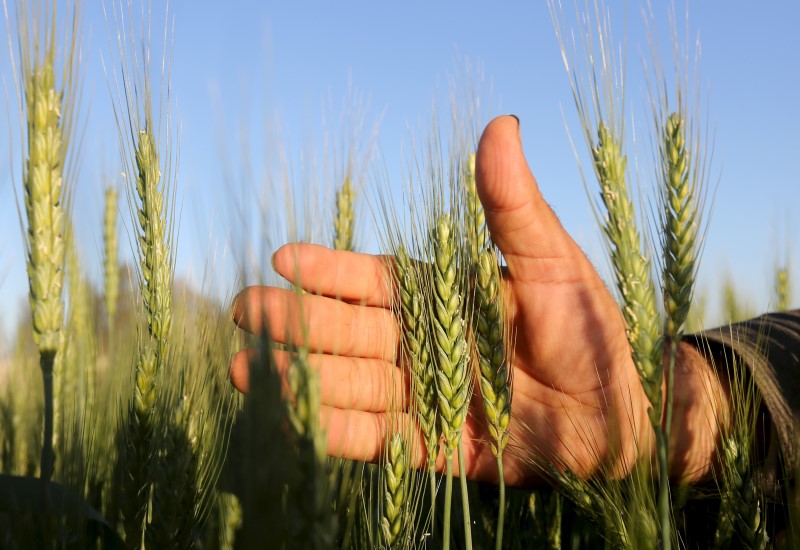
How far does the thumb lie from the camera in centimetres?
194

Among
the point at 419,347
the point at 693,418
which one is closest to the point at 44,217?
the point at 419,347

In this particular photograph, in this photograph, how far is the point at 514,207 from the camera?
1972mm

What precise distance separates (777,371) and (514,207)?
1055mm

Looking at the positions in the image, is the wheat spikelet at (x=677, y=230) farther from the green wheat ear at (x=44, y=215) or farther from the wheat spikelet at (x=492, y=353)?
the green wheat ear at (x=44, y=215)

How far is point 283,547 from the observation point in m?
0.91

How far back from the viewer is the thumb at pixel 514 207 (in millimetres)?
1936

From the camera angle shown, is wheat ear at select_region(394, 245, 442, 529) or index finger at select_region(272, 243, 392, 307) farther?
index finger at select_region(272, 243, 392, 307)

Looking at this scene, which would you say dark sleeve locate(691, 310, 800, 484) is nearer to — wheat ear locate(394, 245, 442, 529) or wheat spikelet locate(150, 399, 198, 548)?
wheat ear locate(394, 245, 442, 529)

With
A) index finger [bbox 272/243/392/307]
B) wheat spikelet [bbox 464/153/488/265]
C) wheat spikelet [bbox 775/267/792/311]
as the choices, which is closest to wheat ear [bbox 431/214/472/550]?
wheat spikelet [bbox 464/153/488/265]

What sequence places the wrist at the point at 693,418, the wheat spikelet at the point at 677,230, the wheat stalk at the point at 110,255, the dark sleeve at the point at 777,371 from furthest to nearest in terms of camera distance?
the wheat stalk at the point at 110,255 < the wrist at the point at 693,418 < the dark sleeve at the point at 777,371 < the wheat spikelet at the point at 677,230

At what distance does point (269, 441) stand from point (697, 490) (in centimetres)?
194

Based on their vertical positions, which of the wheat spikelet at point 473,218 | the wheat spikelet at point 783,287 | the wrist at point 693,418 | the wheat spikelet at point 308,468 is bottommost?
the wrist at point 693,418

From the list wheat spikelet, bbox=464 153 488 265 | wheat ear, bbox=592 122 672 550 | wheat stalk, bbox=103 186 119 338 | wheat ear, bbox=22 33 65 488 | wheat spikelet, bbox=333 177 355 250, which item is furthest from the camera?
wheat stalk, bbox=103 186 119 338

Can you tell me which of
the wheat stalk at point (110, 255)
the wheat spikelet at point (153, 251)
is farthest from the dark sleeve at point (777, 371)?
the wheat stalk at point (110, 255)
